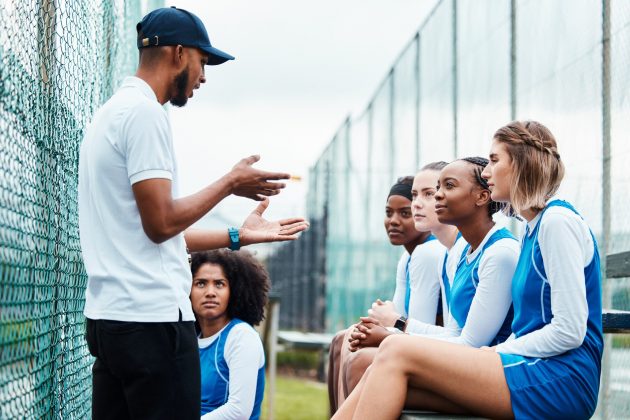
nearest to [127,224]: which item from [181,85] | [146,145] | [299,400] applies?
[146,145]

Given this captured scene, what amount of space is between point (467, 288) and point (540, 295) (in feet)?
2.27

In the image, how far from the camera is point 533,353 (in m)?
3.07

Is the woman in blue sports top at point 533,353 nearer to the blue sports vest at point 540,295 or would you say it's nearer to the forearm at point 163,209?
the blue sports vest at point 540,295

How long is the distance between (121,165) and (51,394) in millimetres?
1079

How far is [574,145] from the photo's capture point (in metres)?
4.71

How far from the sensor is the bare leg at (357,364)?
12.5ft

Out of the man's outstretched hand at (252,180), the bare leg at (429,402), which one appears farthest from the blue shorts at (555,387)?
the man's outstretched hand at (252,180)

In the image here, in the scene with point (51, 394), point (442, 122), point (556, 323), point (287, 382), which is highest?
point (442, 122)

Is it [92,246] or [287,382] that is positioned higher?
[92,246]

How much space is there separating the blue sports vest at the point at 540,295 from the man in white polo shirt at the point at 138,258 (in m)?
0.95

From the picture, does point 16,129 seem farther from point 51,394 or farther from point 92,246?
point 51,394

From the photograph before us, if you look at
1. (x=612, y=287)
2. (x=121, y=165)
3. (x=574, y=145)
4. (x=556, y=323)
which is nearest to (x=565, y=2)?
(x=574, y=145)

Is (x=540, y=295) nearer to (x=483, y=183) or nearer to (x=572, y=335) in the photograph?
(x=572, y=335)

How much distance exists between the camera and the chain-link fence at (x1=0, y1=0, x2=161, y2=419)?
2656mm
